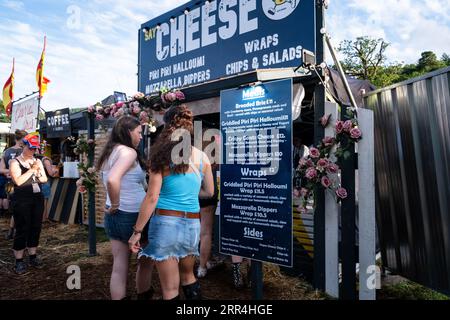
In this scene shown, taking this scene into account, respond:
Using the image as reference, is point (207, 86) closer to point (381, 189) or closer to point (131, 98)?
point (131, 98)

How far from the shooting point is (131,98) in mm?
5184

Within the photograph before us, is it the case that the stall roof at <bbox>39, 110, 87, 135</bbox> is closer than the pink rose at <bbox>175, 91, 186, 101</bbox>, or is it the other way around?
the pink rose at <bbox>175, 91, 186, 101</bbox>

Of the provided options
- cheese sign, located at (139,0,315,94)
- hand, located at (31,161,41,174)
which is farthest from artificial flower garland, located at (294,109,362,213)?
hand, located at (31,161,41,174)

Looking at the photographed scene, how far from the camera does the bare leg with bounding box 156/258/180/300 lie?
97.4 inches

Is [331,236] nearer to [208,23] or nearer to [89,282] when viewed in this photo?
[89,282]

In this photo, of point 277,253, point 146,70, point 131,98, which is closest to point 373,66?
point 146,70

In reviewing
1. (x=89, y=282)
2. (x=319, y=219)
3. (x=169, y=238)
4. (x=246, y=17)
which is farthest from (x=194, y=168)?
(x=246, y=17)

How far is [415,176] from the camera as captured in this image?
10.2 ft

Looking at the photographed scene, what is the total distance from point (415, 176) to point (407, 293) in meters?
1.55

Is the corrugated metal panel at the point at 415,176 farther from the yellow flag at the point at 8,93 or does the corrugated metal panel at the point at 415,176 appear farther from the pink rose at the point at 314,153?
the yellow flag at the point at 8,93

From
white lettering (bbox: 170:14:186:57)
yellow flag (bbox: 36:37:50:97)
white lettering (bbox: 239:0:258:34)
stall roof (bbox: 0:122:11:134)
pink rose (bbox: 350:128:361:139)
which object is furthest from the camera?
Answer: stall roof (bbox: 0:122:11:134)

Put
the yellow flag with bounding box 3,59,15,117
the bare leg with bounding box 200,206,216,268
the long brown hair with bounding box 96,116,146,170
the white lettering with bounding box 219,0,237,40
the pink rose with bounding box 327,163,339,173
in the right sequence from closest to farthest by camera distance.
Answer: the long brown hair with bounding box 96,116,146,170
the pink rose with bounding box 327,163,339,173
the bare leg with bounding box 200,206,216,268
the white lettering with bounding box 219,0,237,40
the yellow flag with bounding box 3,59,15,117

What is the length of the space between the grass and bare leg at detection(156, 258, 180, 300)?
244cm

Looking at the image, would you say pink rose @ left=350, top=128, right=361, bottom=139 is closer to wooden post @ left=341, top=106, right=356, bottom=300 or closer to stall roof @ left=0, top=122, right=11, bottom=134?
wooden post @ left=341, top=106, right=356, bottom=300
